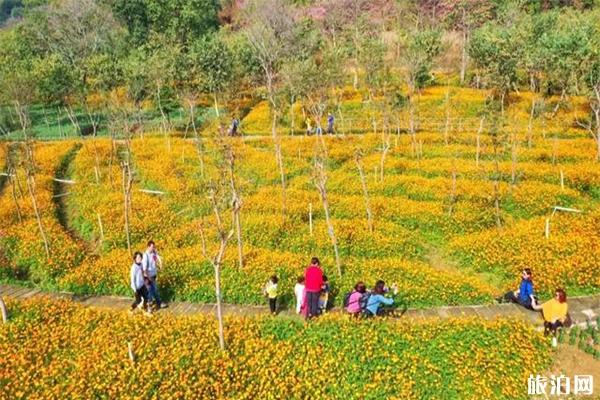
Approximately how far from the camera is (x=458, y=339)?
49.7 ft

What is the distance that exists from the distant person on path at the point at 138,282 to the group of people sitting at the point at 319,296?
4.28 meters

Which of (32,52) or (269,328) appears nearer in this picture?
(269,328)

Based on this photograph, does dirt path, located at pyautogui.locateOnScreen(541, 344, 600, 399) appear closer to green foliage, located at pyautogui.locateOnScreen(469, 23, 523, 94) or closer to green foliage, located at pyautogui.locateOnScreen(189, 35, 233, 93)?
green foliage, located at pyautogui.locateOnScreen(469, 23, 523, 94)

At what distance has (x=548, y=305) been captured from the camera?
15992 mm

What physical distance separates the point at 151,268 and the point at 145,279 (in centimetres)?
46

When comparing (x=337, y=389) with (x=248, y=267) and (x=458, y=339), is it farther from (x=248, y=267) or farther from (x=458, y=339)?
(x=248, y=267)

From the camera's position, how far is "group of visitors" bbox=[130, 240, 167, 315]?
17375mm

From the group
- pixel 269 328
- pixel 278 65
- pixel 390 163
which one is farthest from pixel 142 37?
pixel 269 328

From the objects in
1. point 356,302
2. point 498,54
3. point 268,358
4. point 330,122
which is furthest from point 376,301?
point 498,54

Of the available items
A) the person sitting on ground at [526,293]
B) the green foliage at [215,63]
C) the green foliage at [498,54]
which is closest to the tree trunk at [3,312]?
the person sitting on ground at [526,293]

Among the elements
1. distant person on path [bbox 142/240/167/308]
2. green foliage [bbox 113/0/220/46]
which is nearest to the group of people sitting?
distant person on path [bbox 142/240/167/308]

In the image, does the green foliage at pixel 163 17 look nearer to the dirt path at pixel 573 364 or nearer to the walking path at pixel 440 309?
the walking path at pixel 440 309

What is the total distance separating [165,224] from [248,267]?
24.9ft

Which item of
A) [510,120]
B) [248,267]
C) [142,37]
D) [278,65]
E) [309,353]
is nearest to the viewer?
[309,353]
